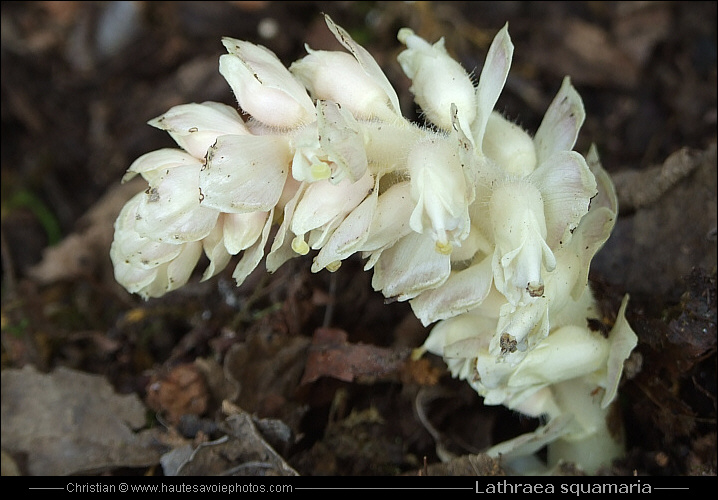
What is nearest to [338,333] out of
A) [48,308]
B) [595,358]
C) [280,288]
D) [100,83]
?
[280,288]

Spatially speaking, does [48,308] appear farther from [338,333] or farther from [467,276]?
[467,276]

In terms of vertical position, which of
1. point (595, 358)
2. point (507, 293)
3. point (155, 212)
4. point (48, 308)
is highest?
point (155, 212)

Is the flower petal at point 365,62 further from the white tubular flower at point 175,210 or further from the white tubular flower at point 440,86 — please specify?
the white tubular flower at point 175,210

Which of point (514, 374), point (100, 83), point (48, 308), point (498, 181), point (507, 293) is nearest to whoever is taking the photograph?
point (507, 293)

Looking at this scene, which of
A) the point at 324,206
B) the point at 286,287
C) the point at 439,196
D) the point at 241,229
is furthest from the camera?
the point at 286,287

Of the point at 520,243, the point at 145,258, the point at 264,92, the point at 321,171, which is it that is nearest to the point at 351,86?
the point at 264,92

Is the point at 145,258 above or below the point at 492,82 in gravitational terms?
below

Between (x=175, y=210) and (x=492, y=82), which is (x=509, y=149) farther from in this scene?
(x=175, y=210)

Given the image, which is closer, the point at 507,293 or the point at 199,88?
the point at 507,293
